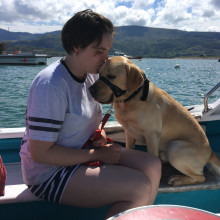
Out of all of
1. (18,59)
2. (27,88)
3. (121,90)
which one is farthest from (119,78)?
(18,59)

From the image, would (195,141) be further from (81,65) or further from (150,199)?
(81,65)

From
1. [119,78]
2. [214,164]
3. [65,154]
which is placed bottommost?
[214,164]

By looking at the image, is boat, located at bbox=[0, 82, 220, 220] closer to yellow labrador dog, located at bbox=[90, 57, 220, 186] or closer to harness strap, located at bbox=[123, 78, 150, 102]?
yellow labrador dog, located at bbox=[90, 57, 220, 186]

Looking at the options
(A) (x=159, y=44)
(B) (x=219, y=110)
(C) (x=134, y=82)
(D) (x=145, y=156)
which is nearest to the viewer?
(D) (x=145, y=156)

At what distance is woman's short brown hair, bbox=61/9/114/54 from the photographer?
1.48 m

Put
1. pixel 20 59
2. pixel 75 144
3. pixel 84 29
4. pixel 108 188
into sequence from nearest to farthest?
pixel 108 188 < pixel 84 29 < pixel 75 144 < pixel 20 59

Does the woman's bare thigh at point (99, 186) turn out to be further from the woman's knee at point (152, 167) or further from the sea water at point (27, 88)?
the sea water at point (27, 88)

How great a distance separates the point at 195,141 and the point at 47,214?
138 centimetres

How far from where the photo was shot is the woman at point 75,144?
1359 millimetres

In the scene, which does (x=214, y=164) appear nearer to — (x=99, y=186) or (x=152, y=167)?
(x=152, y=167)

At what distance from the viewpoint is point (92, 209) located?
1.80 m

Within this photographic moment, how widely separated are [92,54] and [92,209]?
1095 millimetres

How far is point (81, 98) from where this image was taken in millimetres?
1614

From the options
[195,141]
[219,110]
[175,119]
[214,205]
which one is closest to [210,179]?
[214,205]
